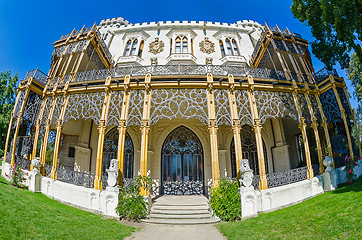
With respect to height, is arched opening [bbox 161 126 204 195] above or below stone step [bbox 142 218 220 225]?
above

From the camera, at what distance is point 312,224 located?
636cm

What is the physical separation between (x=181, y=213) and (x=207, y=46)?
16336 mm

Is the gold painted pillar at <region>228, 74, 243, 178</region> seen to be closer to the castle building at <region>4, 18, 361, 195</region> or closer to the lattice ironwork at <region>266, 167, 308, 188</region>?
the castle building at <region>4, 18, 361, 195</region>

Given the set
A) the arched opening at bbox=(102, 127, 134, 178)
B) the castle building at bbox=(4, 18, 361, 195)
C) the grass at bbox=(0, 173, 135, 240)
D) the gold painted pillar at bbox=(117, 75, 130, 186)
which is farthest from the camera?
the arched opening at bbox=(102, 127, 134, 178)

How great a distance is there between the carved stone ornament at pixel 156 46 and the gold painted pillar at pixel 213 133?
10.5 meters

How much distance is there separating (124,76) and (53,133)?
8831mm

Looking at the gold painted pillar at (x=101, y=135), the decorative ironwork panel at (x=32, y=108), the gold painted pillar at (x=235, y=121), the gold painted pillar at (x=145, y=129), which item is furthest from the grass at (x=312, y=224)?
the decorative ironwork panel at (x=32, y=108)

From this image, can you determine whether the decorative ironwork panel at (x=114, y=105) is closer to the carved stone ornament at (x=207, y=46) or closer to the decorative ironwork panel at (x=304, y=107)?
the decorative ironwork panel at (x=304, y=107)

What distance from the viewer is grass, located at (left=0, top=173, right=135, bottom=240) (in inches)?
221

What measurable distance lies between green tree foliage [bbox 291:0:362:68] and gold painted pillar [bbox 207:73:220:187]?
17.6 ft

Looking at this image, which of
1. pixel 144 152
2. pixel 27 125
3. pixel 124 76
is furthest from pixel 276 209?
pixel 27 125

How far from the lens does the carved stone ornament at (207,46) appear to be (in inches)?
808

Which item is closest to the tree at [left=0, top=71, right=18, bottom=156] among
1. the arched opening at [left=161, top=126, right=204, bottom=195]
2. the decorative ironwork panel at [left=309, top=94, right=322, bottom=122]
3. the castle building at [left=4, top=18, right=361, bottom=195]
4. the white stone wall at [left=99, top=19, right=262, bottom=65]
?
the castle building at [left=4, top=18, right=361, bottom=195]

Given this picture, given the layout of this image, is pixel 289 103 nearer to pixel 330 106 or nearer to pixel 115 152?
pixel 330 106
